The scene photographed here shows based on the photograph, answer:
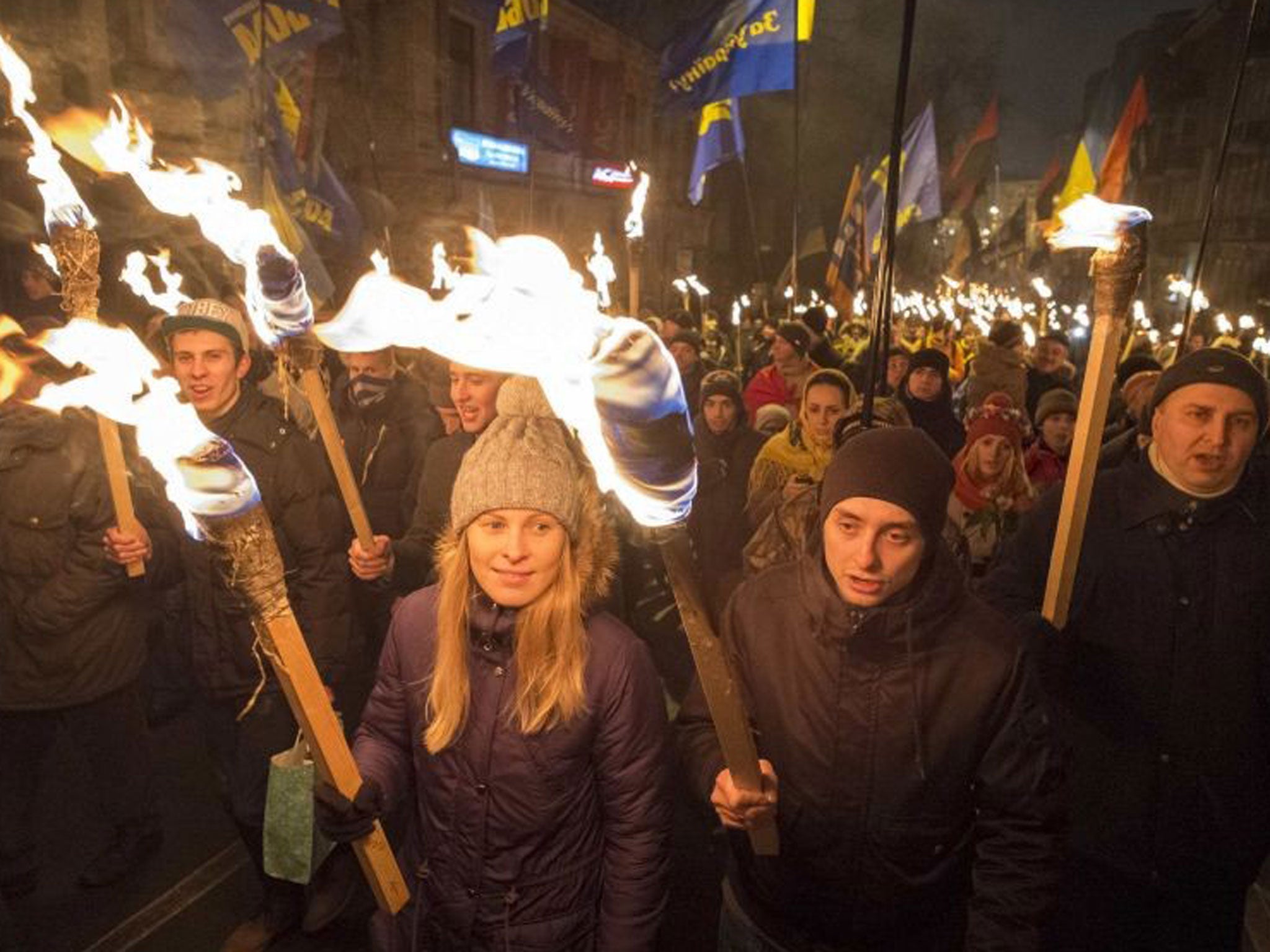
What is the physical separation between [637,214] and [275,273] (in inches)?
110

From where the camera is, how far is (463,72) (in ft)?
86.1

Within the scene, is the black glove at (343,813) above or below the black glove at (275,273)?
below

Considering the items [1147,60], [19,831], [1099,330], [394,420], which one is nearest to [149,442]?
[1099,330]

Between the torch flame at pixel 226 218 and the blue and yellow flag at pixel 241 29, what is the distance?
21.7 ft

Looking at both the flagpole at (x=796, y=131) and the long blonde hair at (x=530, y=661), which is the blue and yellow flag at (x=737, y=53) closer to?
the flagpole at (x=796, y=131)

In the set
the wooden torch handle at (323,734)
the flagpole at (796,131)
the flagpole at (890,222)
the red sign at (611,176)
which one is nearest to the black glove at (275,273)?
the wooden torch handle at (323,734)

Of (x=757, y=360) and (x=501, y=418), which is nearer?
(x=501, y=418)

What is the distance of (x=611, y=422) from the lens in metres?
1.35

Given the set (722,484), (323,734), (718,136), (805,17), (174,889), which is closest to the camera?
(323,734)

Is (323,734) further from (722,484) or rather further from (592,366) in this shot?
(722,484)

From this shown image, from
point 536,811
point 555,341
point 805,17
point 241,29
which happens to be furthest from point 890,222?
point 241,29

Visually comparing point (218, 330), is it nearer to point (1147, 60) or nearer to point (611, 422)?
point (611, 422)

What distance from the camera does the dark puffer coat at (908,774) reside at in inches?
83.3

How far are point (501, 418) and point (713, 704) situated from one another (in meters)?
1.24
